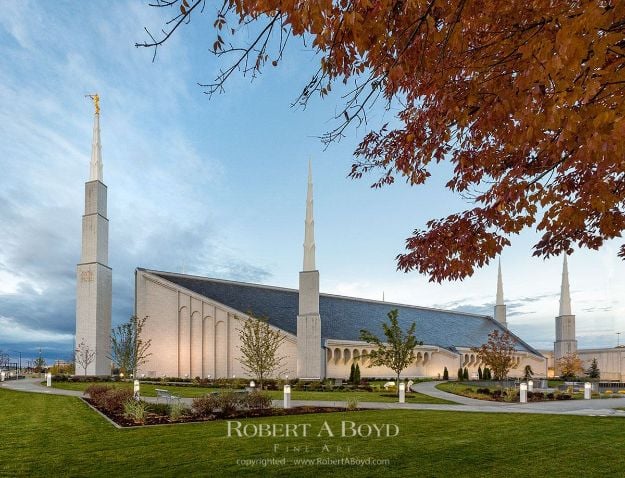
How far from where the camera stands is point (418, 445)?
11.7m

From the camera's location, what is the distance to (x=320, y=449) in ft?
36.1

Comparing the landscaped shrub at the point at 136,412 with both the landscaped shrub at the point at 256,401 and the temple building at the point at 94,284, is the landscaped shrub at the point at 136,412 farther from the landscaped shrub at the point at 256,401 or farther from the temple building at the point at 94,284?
the temple building at the point at 94,284

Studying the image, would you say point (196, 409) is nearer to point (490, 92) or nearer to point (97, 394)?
point (97, 394)

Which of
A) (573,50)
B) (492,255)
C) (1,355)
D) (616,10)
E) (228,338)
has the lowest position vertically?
→ (1,355)

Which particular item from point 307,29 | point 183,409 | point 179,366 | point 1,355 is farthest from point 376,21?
point 1,355

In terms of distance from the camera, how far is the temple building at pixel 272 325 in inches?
1641

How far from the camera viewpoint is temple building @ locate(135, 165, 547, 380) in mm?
41688

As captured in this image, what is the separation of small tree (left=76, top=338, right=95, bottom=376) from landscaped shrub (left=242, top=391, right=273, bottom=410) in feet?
110

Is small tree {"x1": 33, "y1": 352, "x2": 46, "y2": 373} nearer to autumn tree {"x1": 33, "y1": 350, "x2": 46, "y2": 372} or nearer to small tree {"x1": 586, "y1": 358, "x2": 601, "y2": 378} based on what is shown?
autumn tree {"x1": 33, "y1": 350, "x2": 46, "y2": 372}

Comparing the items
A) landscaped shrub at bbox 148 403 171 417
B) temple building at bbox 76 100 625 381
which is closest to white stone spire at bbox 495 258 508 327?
temple building at bbox 76 100 625 381

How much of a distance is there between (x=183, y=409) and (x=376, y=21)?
14875 mm

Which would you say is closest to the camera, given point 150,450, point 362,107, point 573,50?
point 573,50

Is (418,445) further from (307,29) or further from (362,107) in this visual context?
(307,29)

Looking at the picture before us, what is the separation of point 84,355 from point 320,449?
Result: 1648 inches
